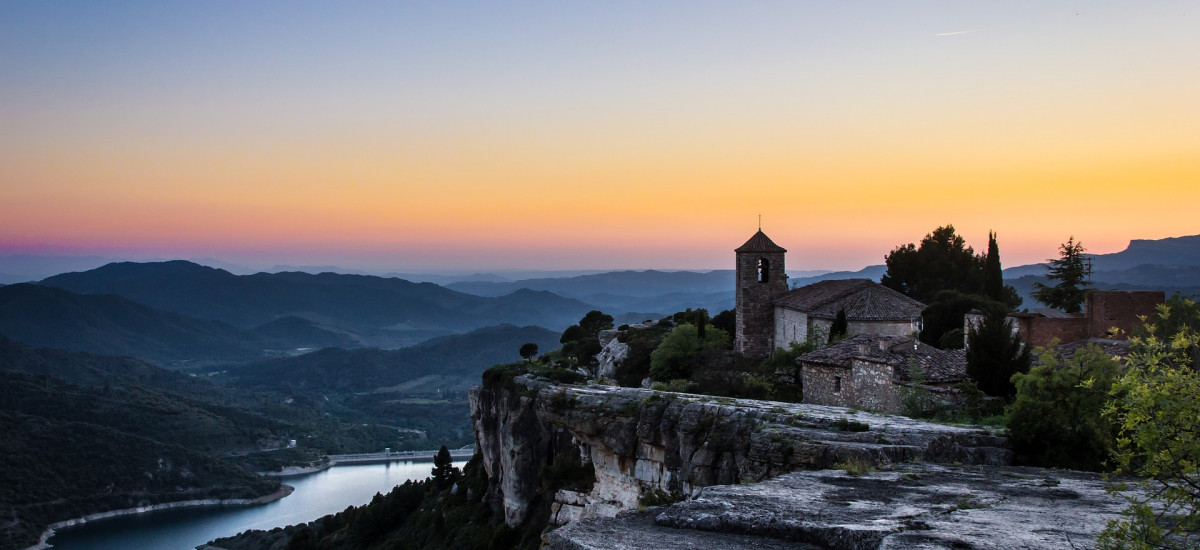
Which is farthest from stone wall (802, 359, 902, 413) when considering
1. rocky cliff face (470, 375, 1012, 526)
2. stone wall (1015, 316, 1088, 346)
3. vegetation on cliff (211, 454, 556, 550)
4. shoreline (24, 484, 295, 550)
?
shoreline (24, 484, 295, 550)

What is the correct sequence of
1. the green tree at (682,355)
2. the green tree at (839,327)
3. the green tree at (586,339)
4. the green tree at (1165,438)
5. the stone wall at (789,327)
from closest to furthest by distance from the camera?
the green tree at (1165,438)
the green tree at (839,327)
the stone wall at (789,327)
the green tree at (682,355)
the green tree at (586,339)

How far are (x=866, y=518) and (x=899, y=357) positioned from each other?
626 inches

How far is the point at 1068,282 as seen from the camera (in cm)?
4612

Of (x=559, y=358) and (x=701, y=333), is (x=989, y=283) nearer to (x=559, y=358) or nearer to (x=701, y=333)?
(x=701, y=333)

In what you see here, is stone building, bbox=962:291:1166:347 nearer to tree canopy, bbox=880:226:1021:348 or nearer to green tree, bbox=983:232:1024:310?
tree canopy, bbox=880:226:1021:348

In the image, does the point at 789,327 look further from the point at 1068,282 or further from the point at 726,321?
the point at 1068,282

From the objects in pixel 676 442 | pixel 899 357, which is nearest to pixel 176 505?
pixel 676 442

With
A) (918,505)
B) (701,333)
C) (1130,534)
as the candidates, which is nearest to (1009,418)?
(918,505)

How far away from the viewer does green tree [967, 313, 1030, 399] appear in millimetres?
19938

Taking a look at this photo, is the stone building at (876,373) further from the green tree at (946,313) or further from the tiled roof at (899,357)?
the green tree at (946,313)

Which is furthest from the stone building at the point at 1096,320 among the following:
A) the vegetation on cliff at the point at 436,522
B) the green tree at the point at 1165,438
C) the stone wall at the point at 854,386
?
the green tree at the point at 1165,438

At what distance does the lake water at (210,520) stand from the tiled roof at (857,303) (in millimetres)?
69239

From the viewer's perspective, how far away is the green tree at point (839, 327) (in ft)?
104

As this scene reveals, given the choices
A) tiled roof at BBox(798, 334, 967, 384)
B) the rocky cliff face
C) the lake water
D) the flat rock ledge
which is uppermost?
tiled roof at BBox(798, 334, 967, 384)
